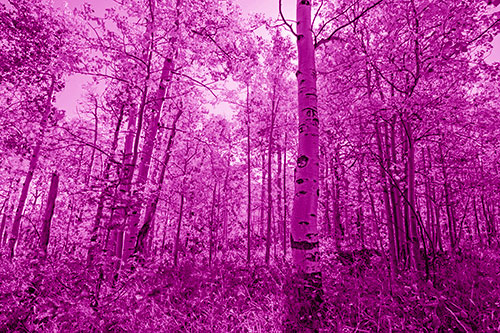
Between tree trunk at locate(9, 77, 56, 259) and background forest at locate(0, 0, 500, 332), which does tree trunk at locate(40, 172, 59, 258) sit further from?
tree trunk at locate(9, 77, 56, 259)

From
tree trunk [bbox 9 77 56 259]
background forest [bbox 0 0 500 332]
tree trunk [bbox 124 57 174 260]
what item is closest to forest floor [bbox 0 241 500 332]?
background forest [bbox 0 0 500 332]

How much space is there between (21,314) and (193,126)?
9.09 m

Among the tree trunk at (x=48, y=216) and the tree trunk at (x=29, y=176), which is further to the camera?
the tree trunk at (x=29, y=176)

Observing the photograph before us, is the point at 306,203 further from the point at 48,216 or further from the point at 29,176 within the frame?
the point at 29,176

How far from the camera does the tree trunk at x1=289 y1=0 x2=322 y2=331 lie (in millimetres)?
2838

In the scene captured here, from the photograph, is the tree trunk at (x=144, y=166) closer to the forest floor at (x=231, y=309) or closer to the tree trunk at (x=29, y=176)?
the forest floor at (x=231, y=309)

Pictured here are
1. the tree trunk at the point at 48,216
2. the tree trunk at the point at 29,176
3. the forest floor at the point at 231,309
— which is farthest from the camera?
the tree trunk at the point at 29,176

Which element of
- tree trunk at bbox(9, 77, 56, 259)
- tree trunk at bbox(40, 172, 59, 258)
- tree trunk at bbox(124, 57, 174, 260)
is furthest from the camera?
tree trunk at bbox(9, 77, 56, 259)

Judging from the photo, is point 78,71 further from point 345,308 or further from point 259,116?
point 259,116

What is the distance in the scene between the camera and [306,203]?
11.2 ft

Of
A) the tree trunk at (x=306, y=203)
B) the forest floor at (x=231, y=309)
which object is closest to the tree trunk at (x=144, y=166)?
the forest floor at (x=231, y=309)

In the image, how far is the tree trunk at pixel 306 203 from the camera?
2.84 m

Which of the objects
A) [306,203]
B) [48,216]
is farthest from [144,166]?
[306,203]

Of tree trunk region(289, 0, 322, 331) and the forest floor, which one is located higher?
tree trunk region(289, 0, 322, 331)
